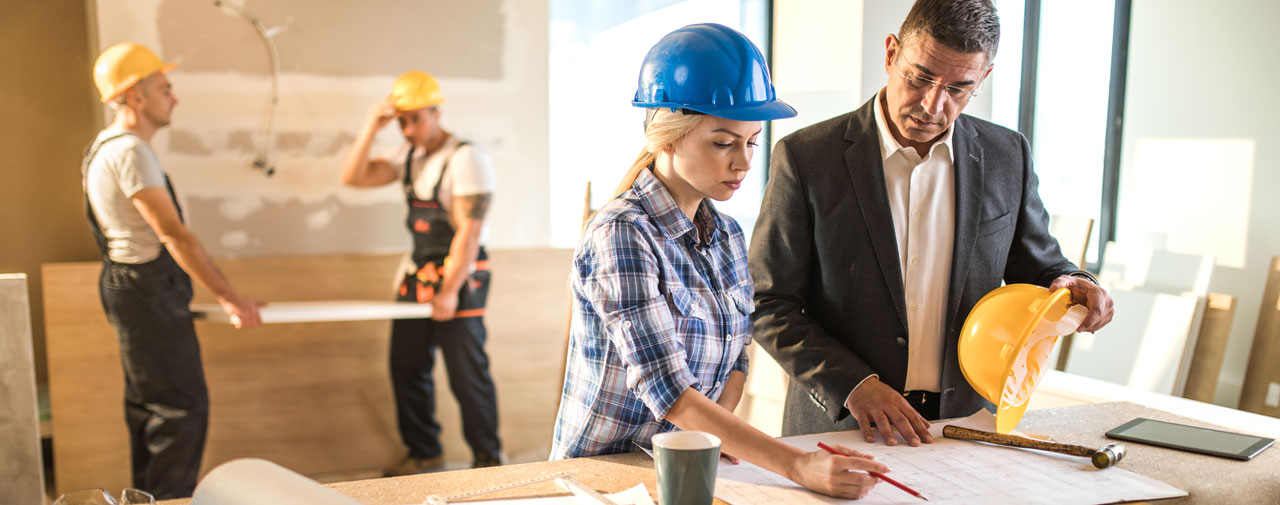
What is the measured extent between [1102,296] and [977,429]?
11.8 inches

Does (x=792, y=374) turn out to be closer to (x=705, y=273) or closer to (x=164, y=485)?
(x=705, y=273)

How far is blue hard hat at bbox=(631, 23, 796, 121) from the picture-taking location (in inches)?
51.9

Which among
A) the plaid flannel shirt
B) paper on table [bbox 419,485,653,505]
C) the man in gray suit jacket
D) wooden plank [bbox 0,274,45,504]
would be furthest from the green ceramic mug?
wooden plank [bbox 0,274,45,504]

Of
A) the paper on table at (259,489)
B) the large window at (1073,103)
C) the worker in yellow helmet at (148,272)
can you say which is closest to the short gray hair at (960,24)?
the paper on table at (259,489)

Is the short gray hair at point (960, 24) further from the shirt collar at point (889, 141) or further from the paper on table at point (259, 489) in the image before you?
the paper on table at point (259, 489)

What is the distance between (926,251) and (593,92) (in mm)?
2706

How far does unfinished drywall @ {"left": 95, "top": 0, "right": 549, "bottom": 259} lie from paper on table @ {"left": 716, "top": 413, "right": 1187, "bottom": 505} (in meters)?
2.77

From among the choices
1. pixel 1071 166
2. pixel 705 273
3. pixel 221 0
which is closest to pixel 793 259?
pixel 705 273

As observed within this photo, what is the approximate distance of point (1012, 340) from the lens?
137 cm

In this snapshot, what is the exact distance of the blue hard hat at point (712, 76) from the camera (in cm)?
132

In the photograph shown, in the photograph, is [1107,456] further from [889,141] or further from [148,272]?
[148,272]

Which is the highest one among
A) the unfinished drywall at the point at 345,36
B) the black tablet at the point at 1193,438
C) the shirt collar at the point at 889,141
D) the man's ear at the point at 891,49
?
the unfinished drywall at the point at 345,36

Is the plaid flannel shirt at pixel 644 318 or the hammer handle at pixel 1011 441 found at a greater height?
the plaid flannel shirt at pixel 644 318

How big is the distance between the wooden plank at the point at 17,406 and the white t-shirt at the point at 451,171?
4.70ft
